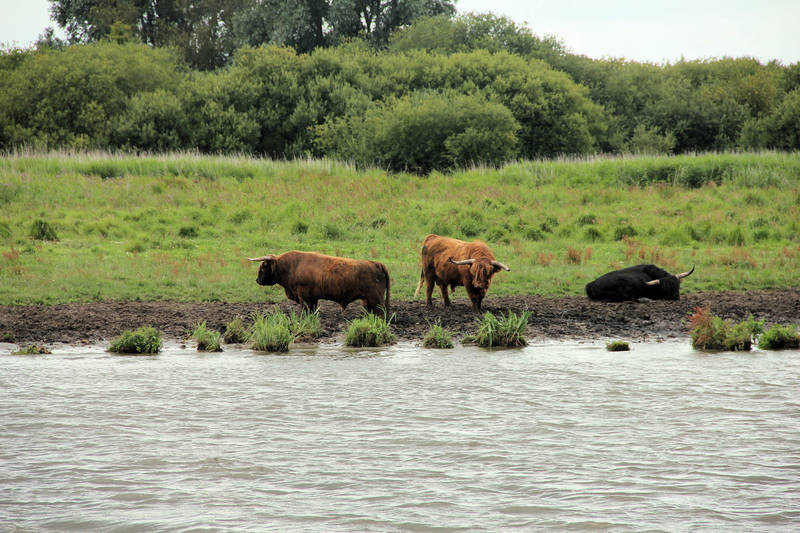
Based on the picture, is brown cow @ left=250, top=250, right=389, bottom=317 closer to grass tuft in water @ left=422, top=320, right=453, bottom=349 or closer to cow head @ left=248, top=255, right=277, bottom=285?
cow head @ left=248, top=255, right=277, bottom=285

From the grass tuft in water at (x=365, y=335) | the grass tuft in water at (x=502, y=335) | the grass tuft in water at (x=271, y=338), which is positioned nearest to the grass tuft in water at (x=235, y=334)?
the grass tuft in water at (x=271, y=338)

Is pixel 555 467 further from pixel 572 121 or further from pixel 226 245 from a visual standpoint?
pixel 572 121

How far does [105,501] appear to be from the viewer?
17.6 feet

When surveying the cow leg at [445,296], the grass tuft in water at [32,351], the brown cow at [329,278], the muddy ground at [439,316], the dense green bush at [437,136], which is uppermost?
the dense green bush at [437,136]

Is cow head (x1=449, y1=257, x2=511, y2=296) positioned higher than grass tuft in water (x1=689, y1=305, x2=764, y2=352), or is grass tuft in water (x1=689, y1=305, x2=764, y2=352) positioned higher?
cow head (x1=449, y1=257, x2=511, y2=296)

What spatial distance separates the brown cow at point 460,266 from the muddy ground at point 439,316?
1.31ft

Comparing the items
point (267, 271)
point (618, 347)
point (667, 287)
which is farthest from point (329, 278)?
point (667, 287)

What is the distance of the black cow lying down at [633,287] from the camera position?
15289 millimetres

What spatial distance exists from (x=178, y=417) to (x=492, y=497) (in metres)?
3.37

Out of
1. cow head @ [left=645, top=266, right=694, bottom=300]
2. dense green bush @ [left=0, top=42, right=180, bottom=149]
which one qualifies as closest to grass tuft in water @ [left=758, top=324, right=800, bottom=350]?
cow head @ [left=645, top=266, right=694, bottom=300]

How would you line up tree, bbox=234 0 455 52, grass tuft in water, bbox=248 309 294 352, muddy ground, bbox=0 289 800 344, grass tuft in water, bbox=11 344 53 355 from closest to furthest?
grass tuft in water, bbox=11 344 53 355
grass tuft in water, bbox=248 309 294 352
muddy ground, bbox=0 289 800 344
tree, bbox=234 0 455 52

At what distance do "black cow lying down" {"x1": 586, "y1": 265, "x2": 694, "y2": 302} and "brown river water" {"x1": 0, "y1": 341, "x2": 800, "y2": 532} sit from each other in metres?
4.67

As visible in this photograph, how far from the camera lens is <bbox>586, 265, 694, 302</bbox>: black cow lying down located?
15289 millimetres

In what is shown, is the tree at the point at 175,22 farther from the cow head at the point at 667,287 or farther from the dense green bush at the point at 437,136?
the cow head at the point at 667,287
